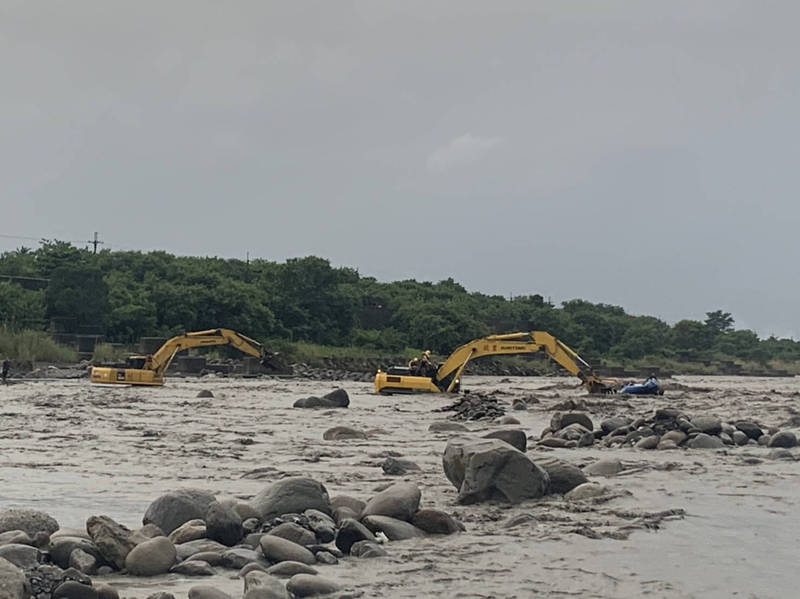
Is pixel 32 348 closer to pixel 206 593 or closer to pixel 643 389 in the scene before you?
pixel 643 389

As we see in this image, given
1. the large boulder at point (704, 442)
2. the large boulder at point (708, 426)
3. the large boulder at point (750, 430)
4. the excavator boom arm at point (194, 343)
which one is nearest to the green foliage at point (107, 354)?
the excavator boom arm at point (194, 343)

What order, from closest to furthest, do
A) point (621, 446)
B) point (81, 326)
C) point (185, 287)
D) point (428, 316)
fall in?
point (621, 446) < point (81, 326) < point (185, 287) < point (428, 316)

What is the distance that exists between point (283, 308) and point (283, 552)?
61106 mm

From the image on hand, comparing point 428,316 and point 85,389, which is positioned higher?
point 428,316

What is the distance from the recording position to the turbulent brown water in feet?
19.1

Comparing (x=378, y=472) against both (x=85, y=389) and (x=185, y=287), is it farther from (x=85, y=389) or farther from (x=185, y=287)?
(x=185, y=287)

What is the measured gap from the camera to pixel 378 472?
35.4ft

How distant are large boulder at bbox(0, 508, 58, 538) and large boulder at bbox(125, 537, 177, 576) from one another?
941mm

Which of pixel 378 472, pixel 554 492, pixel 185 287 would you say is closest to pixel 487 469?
pixel 554 492

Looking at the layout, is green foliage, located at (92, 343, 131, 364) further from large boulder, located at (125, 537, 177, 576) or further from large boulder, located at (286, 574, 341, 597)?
large boulder, located at (286, 574, 341, 597)

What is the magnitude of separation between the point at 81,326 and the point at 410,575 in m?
51.9

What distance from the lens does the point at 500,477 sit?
27.9 feet

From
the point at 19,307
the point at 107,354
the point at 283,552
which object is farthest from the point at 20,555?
the point at 19,307

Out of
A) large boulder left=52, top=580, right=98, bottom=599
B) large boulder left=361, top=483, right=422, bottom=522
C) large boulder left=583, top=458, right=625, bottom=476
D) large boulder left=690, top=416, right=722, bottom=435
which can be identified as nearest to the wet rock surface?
large boulder left=690, top=416, right=722, bottom=435
